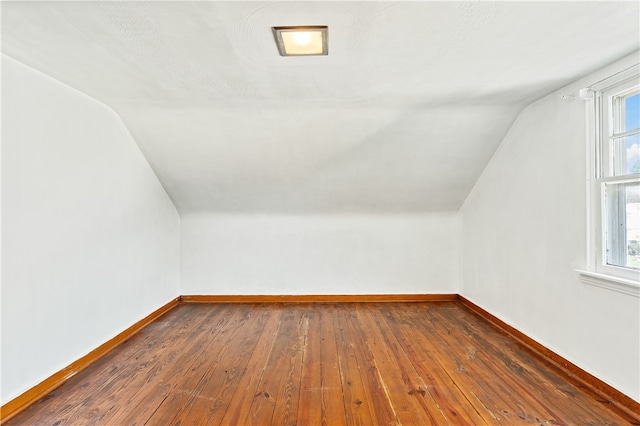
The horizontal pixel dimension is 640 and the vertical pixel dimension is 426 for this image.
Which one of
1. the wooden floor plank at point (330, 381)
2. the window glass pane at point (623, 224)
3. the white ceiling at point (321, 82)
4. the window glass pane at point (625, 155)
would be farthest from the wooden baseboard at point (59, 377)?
the window glass pane at point (625, 155)

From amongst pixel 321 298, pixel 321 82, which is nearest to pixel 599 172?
pixel 321 82

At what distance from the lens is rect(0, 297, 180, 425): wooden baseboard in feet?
5.58

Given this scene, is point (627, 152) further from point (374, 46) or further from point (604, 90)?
point (374, 46)

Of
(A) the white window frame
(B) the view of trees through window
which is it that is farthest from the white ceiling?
(B) the view of trees through window

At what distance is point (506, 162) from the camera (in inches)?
114

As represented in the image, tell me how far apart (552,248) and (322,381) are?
1.98 metres

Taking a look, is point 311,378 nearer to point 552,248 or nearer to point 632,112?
point 552,248

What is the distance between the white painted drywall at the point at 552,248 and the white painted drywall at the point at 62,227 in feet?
11.5

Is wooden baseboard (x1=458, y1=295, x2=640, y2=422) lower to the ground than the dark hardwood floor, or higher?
higher

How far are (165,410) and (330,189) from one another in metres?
2.46

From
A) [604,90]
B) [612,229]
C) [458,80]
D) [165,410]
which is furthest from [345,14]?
[165,410]

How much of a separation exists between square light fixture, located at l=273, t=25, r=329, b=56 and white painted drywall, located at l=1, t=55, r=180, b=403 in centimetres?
158

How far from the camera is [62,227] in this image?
2.06 m

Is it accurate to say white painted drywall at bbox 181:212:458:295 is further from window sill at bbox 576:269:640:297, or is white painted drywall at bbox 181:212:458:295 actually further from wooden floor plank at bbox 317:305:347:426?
window sill at bbox 576:269:640:297
